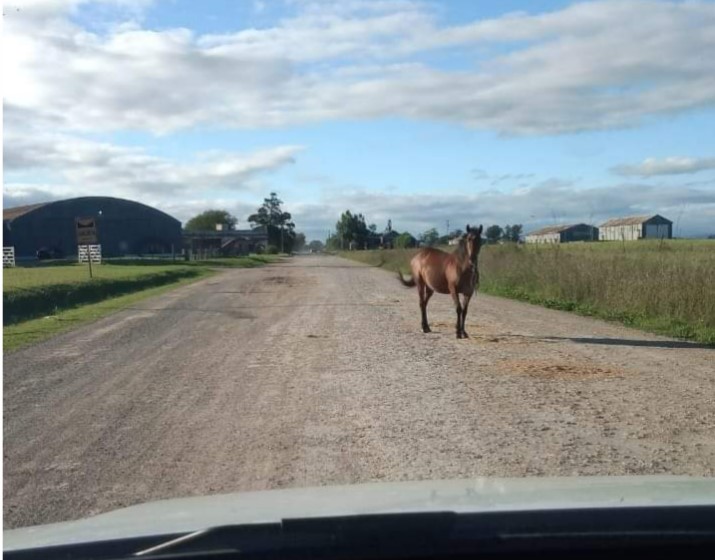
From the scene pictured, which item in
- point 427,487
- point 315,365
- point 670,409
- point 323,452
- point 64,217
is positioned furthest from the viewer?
point 64,217

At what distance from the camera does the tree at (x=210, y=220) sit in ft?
593

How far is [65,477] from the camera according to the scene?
6695 mm

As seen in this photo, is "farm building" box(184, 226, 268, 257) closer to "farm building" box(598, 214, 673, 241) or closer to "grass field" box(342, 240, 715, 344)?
"farm building" box(598, 214, 673, 241)

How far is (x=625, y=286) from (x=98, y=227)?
84635mm

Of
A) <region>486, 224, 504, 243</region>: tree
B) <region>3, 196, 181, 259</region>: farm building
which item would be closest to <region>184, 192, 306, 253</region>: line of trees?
<region>3, 196, 181, 259</region>: farm building

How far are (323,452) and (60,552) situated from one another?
405 centimetres

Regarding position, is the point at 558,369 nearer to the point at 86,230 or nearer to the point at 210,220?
the point at 86,230

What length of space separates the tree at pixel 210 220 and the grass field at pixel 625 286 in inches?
6030

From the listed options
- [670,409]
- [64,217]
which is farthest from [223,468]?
[64,217]

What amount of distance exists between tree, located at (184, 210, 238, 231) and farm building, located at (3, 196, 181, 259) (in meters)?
67.5

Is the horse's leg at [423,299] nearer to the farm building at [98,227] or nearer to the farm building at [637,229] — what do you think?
the farm building at [637,229]

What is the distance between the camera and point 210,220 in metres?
182

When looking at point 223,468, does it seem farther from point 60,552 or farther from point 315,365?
point 315,365

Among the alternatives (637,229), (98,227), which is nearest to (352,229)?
(98,227)
